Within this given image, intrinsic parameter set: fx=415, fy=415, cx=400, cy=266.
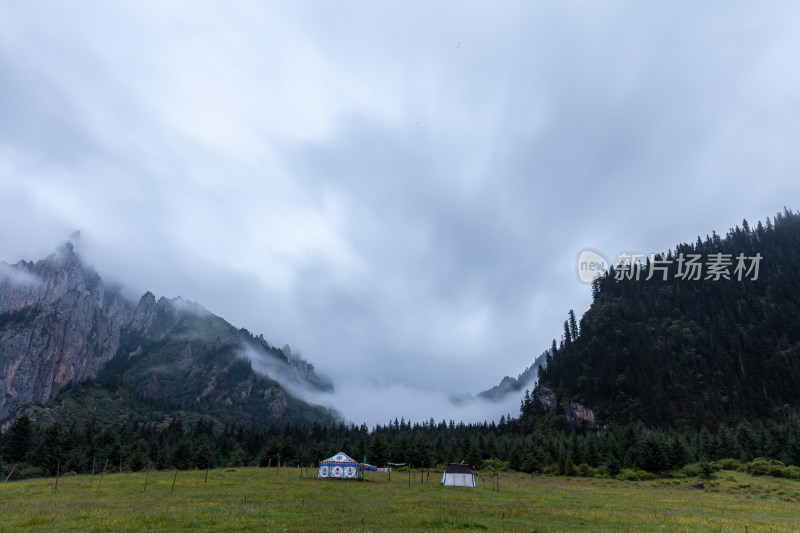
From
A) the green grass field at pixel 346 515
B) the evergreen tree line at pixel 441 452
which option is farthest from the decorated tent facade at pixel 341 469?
the green grass field at pixel 346 515

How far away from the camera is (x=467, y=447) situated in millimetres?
110562

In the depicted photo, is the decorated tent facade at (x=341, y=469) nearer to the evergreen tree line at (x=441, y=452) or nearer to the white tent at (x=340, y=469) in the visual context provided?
the white tent at (x=340, y=469)

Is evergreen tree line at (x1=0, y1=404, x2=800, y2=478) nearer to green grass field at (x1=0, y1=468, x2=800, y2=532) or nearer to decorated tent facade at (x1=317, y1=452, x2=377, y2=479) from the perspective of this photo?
decorated tent facade at (x1=317, y1=452, x2=377, y2=479)

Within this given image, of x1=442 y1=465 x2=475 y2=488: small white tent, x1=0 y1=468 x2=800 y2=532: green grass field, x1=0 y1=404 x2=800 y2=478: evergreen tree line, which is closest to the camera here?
x1=0 y1=468 x2=800 y2=532: green grass field

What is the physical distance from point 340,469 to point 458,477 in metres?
22.0

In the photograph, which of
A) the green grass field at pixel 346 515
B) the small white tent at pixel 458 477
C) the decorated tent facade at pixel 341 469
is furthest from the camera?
the decorated tent facade at pixel 341 469

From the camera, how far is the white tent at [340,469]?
240ft

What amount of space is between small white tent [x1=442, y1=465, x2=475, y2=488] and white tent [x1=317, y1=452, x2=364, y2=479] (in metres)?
17.0

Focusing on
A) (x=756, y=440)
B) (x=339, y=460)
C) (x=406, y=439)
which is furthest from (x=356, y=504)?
(x=756, y=440)

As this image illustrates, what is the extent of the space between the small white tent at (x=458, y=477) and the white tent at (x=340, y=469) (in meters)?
17.0

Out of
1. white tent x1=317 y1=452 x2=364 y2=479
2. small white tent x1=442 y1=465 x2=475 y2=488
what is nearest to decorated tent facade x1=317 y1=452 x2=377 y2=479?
white tent x1=317 y1=452 x2=364 y2=479

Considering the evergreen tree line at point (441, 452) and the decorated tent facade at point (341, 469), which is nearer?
the decorated tent facade at point (341, 469)

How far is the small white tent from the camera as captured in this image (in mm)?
64000

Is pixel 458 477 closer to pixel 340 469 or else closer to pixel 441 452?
pixel 340 469
